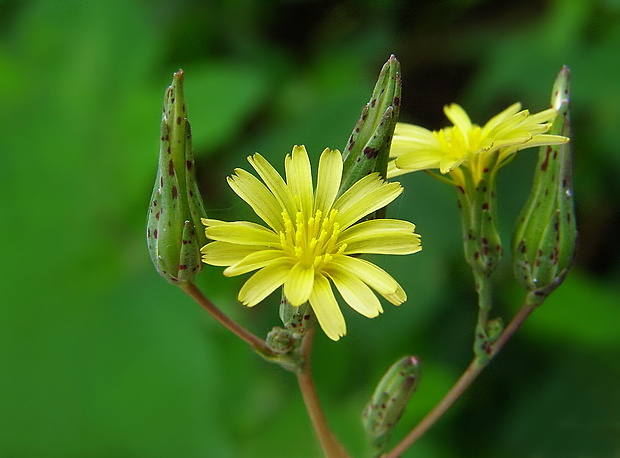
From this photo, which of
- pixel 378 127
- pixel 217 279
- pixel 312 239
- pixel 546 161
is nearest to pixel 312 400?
pixel 312 239

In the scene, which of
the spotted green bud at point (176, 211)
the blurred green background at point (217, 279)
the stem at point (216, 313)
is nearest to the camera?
the spotted green bud at point (176, 211)

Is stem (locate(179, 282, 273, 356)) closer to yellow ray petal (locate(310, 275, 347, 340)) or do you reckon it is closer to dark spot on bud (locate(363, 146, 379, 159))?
yellow ray petal (locate(310, 275, 347, 340))

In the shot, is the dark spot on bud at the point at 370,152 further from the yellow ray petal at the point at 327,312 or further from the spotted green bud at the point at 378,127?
the yellow ray petal at the point at 327,312

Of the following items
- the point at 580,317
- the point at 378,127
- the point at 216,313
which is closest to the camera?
the point at 378,127

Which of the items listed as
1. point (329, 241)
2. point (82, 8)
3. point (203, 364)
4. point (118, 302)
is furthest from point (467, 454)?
point (82, 8)

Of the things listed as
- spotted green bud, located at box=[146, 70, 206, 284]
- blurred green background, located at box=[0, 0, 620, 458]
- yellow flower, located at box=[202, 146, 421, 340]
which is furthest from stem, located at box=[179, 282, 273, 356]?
blurred green background, located at box=[0, 0, 620, 458]

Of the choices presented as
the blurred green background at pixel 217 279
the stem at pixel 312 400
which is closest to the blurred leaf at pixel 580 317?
the blurred green background at pixel 217 279

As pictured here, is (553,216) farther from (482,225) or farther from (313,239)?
(313,239)
